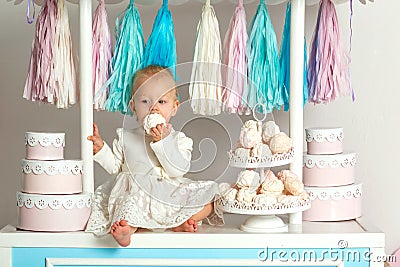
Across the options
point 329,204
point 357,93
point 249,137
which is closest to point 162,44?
point 249,137

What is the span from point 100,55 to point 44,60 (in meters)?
0.13

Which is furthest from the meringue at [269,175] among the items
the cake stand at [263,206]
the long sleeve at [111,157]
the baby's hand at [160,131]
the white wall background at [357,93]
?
the white wall background at [357,93]

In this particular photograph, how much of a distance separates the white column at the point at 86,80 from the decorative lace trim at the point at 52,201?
2.7 inches

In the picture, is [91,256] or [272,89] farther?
[272,89]

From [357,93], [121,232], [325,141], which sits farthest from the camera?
[357,93]

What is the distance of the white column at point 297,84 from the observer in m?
1.63

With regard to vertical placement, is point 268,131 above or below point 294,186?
above

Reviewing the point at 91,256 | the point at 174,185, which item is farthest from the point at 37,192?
the point at 174,185

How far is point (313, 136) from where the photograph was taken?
1.72 metres

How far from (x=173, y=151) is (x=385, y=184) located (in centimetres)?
80

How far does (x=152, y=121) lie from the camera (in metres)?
1.61

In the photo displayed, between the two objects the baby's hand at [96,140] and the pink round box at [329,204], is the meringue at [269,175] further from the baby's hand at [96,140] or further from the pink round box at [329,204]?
the baby's hand at [96,140]

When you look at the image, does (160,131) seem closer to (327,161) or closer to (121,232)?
(121,232)

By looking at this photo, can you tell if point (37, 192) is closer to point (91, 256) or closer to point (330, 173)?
point (91, 256)
